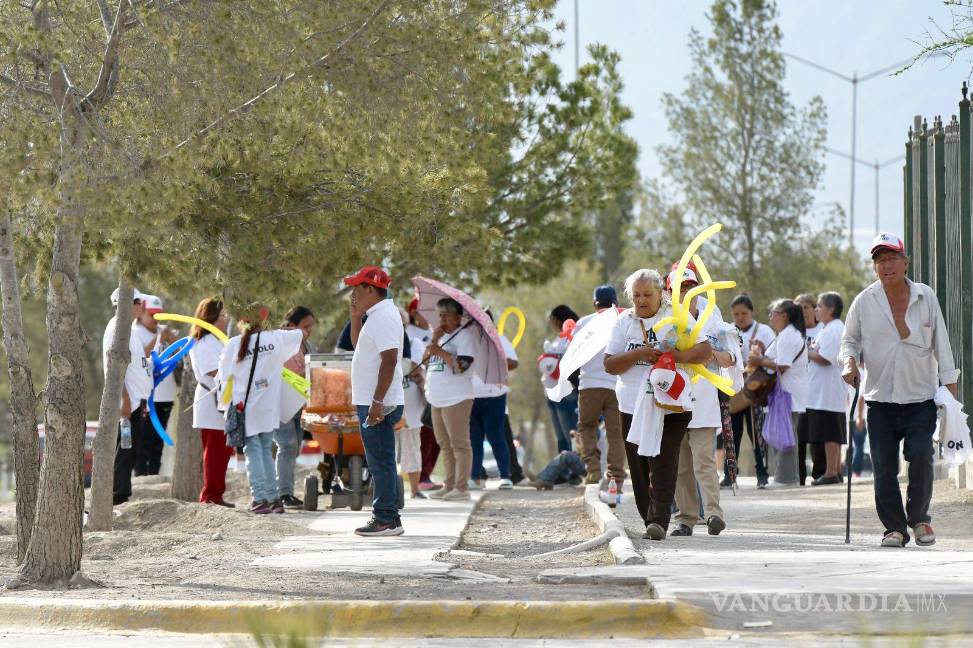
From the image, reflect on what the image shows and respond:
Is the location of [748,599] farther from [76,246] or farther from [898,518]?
[76,246]

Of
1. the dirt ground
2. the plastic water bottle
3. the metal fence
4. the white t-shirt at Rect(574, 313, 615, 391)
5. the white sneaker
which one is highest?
the metal fence

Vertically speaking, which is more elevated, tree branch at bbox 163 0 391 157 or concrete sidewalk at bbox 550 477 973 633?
tree branch at bbox 163 0 391 157

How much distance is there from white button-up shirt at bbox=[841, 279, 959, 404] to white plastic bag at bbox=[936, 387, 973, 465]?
0.27 ft

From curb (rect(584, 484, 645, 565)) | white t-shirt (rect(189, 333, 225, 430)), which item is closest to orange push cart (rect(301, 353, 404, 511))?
white t-shirt (rect(189, 333, 225, 430))

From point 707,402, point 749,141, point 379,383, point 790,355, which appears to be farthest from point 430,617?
point 749,141

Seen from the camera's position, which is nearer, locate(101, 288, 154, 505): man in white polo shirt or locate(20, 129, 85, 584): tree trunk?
locate(20, 129, 85, 584): tree trunk

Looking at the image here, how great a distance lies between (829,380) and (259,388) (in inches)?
257

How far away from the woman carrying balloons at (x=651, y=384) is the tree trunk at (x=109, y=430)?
14.8 ft

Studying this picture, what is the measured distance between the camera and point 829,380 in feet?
55.2

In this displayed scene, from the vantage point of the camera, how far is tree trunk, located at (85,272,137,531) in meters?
13.0

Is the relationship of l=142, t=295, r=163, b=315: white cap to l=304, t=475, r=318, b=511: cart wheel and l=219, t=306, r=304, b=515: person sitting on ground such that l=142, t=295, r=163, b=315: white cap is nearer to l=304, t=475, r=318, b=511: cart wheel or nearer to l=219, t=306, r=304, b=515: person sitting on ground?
l=219, t=306, r=304, b=515: person sitting on ground

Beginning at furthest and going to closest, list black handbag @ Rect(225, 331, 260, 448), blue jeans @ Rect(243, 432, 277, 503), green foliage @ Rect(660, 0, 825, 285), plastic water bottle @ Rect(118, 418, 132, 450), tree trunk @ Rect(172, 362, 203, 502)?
green foliage @ Rect(660, 0, 825, 285) → tree trunk @ Rect(172, 362, 203, 502) → plastic water bottle @ Rect(118, 418, 132, 450) → blue jeans @ Rect(243, 432, 277, 503) → black handbag @ Rect(225, 331, 260, 448)

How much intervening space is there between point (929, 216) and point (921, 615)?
32.7 ft

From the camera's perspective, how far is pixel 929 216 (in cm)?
1611
